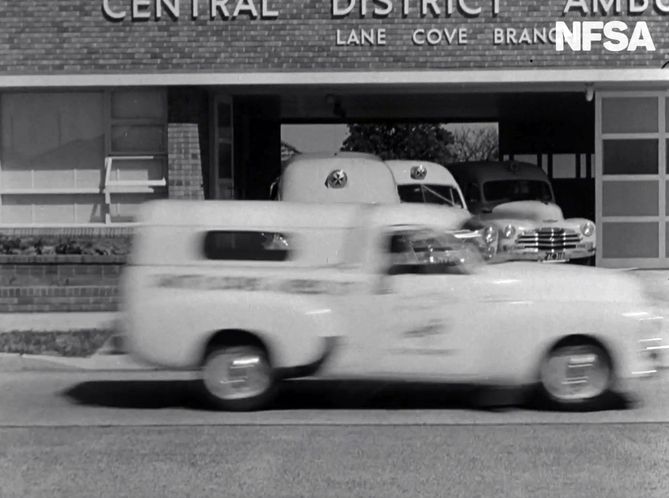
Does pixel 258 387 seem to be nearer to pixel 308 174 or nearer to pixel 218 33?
pixel 308 174

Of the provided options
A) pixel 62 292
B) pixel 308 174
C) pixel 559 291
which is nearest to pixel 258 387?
pixel 559 291

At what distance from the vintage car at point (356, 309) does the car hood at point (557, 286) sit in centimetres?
1

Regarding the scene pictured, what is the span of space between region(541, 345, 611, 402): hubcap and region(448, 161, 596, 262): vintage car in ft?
27.0

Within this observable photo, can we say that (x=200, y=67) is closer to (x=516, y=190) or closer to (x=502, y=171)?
(x=502, y=171)

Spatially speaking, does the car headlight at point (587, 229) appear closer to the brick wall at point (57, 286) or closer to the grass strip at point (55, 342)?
the brick wall at point (57, 286)

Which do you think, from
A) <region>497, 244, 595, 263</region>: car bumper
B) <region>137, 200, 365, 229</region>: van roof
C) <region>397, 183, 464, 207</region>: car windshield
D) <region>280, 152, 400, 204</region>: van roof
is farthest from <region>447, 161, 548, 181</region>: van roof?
<region>137, 200, 365, 229</region>: van roof

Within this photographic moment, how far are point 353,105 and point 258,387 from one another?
16994mm

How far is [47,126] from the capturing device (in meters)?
21.0

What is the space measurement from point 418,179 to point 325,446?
37.1ft

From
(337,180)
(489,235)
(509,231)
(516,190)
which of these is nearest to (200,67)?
(337,180)

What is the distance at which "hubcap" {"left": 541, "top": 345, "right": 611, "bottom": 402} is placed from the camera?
10031mm

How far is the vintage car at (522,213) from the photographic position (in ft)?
62.2

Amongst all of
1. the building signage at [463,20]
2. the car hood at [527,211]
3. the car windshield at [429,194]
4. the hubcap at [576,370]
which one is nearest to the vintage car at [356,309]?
the hubcap at [576,370]

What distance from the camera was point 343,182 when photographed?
1855 centimetres
